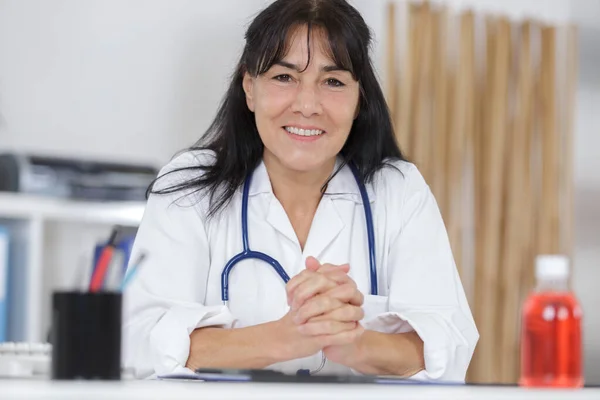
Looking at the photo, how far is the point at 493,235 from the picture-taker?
3740mm

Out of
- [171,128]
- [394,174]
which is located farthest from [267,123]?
[171,128]

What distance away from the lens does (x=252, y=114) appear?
2078mm

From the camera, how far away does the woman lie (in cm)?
168

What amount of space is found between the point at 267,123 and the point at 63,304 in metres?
1.04

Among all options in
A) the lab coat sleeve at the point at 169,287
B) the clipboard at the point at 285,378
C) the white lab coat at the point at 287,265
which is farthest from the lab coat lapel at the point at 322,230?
the clipboard at the point at 285,378

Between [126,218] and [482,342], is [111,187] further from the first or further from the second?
[482,342]

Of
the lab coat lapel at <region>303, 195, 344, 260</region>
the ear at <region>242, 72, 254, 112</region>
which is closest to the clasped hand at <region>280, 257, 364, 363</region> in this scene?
the lab coat lapel at <region>303, 195, 344, 260</region>

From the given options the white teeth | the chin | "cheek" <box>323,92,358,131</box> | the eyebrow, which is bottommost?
the chin

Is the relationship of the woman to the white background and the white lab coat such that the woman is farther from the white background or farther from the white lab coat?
the white background

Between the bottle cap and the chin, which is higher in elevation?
the chin

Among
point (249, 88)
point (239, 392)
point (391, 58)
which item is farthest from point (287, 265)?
point (391, 58)

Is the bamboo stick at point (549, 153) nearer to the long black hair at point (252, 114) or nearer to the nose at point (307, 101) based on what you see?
the long black hair at point (252, 114)

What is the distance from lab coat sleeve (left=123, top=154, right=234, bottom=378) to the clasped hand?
0.67 ft

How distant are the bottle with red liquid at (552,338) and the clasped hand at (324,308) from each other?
0.41 metres
